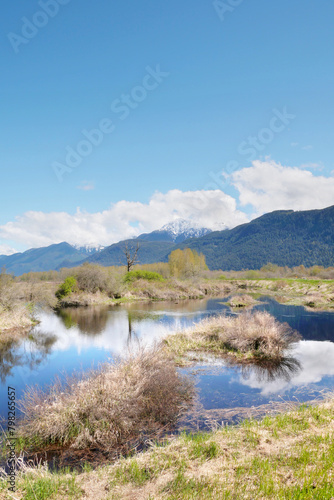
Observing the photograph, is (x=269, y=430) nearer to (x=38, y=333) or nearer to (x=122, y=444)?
(x=122, y=444)

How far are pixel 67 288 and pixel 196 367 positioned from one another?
32.2 meters

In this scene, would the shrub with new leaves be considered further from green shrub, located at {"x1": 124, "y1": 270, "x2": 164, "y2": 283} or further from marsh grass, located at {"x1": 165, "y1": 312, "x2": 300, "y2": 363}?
marsh grass, located at {"x1": 165, "y1": 312, "x2": 300, "y2": 363}

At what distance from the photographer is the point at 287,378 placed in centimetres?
1295

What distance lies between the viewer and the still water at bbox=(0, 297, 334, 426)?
1123 cm

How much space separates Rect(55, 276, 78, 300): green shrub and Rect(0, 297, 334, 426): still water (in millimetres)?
15584

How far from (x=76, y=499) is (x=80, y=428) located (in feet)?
10.2

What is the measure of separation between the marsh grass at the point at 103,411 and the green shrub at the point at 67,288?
34711 millimetres

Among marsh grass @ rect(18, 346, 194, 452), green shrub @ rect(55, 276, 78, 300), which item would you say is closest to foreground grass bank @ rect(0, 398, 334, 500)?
marsh grass @ rect(18, 346, 194, 452)

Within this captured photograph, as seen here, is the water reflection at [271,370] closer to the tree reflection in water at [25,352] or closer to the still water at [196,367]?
the still water at [196,367]

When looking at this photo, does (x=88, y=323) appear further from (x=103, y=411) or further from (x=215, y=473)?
(x=215, y=473)

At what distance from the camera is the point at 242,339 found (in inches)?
656

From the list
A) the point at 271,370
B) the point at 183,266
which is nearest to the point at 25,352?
the point at 271,370

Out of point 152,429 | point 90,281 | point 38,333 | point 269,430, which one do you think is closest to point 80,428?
point 152,429

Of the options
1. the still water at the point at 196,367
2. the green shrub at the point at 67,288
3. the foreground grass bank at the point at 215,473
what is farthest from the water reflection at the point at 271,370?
the green shrub at the point at 67,288
